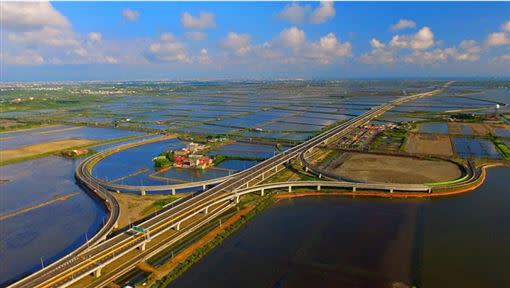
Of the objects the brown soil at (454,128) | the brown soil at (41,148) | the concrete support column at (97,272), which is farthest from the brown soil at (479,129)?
the brown soil at (41,148)

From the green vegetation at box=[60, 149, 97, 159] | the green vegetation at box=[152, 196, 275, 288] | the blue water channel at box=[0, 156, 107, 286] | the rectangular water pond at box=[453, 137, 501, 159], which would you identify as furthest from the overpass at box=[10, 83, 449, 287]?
the rectangular water pond at box=[453, 137, 501, 159]

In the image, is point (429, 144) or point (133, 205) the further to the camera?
point (429, 144)

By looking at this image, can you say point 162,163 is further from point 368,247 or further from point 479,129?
point 479,129

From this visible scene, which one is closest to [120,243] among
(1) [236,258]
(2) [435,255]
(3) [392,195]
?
(1) [236,258]

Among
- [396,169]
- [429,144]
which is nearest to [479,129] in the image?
[429,144]

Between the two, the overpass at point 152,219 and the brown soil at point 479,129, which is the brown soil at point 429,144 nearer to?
the brown soil at point 479,129
